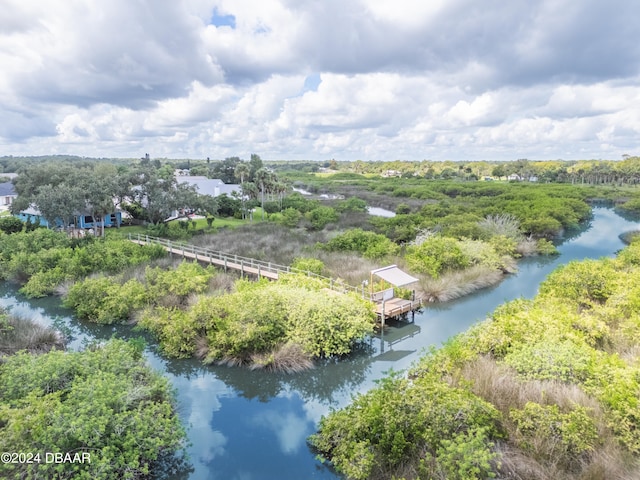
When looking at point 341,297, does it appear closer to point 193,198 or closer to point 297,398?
point 297,398

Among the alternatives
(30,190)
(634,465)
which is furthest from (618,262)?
(30,190)

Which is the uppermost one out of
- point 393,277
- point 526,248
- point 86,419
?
point 86,419

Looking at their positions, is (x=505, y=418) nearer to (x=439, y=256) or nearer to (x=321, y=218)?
(x=439, y=256)

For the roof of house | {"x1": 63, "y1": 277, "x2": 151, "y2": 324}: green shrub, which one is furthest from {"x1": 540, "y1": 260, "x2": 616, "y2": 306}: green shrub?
the roof of house

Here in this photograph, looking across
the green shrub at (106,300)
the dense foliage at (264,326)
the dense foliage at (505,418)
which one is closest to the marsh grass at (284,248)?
the dense foliage at (264,326)

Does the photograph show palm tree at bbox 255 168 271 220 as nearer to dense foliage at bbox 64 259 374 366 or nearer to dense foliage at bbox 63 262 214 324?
dense foliage at bbox 63 262 214 324

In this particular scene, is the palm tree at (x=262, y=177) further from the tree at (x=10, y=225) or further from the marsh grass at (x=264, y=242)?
the tree at (x=10, y=225)

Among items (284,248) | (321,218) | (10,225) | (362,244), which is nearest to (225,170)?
(321,218)
